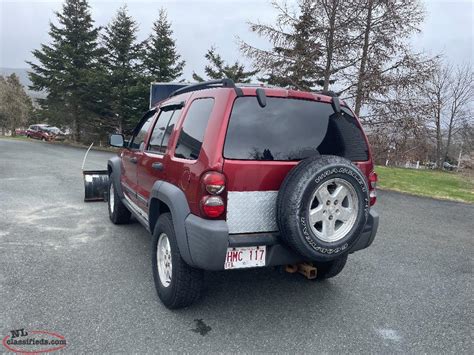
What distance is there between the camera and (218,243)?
247cm

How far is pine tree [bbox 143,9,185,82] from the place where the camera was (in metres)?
22.3

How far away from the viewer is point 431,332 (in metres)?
2.81

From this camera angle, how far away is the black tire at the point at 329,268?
3.49 meters

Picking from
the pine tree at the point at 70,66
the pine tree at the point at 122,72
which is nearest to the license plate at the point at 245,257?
the pine tree at the point at 122,72

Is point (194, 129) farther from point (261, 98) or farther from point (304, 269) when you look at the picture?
point (304, 269)

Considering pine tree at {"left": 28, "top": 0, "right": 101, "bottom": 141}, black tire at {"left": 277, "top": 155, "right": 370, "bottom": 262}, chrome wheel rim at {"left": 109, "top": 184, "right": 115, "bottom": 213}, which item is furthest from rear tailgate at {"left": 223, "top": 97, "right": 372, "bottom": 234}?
pine tree at {"left": 28, "top": 0, "right": 101, "bottom": 141}

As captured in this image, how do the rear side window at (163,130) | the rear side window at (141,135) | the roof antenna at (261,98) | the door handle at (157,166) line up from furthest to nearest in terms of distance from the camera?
1. the rear side window at (141,135)
2. the rear side window at (163,130)
3. the door handle at (157,166)
4. the roof antenna at (261,98)

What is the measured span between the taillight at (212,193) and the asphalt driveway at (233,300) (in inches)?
39.0

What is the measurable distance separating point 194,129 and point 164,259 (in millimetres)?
1256

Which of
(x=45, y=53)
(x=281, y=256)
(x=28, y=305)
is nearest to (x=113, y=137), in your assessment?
(x=28, y=305)

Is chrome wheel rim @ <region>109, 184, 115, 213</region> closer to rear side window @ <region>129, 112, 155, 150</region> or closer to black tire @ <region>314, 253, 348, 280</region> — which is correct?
rear side window @ <region>129, 112, 155, 150</region>

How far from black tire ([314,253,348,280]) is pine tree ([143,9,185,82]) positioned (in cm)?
2071

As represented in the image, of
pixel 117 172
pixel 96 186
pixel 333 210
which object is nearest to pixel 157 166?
pixel 333 210

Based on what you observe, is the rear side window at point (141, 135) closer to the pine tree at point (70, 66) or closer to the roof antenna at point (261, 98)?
the roof antenna at point (261, 98)
